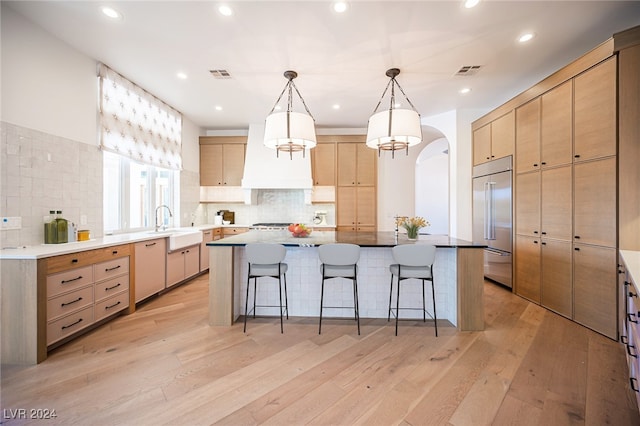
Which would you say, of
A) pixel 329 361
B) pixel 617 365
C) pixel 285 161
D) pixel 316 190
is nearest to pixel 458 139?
pixel 316 190

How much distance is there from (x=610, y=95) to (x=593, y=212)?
1125 mm

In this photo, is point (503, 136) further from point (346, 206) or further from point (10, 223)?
point (10, 223)

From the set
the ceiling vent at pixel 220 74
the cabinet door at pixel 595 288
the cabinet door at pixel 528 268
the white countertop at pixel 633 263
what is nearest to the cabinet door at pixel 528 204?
the cabinet door at pixel 528 268

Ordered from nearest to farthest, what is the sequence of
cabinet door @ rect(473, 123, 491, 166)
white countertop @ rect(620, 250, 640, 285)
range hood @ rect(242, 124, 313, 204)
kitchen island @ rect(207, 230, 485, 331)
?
white countertop @ rect(620, 250, 640, 285)
kitchen island @ rect(207, 230, 485, 331)
cabinet door @ rect(473, 123, 491, 166)
range hood @ rect(242, 124, 313, 204)

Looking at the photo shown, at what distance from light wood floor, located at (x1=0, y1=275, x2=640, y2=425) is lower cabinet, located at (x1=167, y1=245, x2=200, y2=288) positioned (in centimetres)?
108

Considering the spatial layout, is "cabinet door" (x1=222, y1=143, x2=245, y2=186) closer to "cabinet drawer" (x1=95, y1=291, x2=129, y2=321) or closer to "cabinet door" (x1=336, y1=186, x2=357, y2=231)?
"cabinet door" (x1=336, y1=186, x2=357, y2=231)

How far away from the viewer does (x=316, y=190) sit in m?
5.80

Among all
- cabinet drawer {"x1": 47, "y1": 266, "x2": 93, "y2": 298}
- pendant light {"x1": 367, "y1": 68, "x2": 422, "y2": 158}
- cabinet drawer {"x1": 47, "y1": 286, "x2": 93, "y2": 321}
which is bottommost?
cabinet drawer {"x1": 47, "y1": 286, "x2": 93, "y2": 321}

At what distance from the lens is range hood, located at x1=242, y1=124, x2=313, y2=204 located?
535 cm

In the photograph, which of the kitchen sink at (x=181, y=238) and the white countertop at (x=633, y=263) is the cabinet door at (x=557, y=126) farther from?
the kitchen sink at (x=181, y=238)

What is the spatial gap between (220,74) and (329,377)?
370 centimetres

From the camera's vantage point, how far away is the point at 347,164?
5559 millimetres

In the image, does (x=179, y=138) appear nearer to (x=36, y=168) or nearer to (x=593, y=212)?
(x=36, y=168)

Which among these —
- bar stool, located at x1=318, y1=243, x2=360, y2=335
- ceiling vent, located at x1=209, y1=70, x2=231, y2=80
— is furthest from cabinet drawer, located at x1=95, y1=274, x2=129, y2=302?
ceiling vent, located at x1=209, y1=70, x2=231, y2=80
